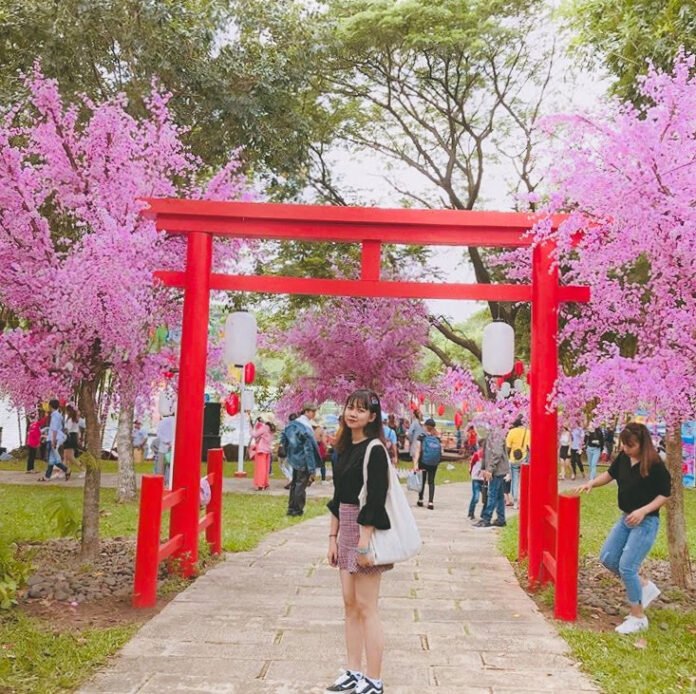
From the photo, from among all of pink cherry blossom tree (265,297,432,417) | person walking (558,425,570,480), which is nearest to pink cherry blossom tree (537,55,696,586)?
pink cherry blossom tree (265,297,432,417)

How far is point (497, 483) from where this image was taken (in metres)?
11.9

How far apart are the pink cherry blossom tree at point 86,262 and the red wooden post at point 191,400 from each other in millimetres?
341

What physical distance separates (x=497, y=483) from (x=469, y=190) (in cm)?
1139

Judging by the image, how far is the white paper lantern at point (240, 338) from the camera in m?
9.59

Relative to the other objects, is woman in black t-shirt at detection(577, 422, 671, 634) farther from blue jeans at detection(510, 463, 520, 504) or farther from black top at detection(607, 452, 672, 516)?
blue jeans at detection(510, 463, 520, 504)

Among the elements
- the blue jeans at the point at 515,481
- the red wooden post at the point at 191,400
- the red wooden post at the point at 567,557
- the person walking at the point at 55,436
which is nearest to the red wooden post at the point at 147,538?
the red wooden post at the point at 191,400

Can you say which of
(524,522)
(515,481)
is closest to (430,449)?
(515,481)

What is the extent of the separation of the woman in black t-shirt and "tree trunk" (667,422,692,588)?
1.55 metres

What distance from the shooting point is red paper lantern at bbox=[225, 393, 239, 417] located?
75.5 ft

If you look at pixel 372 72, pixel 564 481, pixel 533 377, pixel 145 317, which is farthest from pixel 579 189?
pixel 564 481

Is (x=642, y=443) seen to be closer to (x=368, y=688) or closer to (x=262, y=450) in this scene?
(x=368, y=688)

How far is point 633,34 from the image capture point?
375 inches

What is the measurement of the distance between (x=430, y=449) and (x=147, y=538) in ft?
25.7

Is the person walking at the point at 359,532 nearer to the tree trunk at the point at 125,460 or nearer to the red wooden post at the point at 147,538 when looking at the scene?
the red wooden post at the point at 147,538
